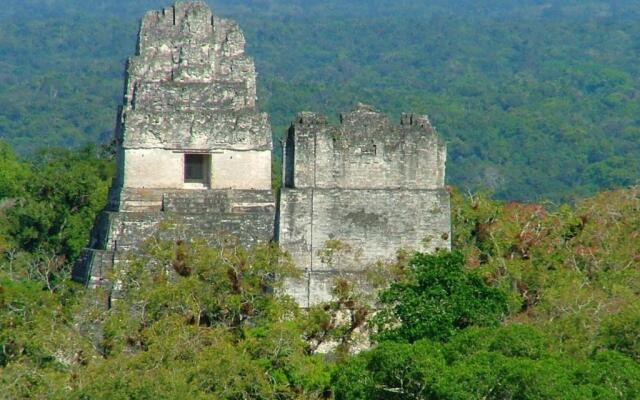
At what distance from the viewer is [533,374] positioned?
20.2 metres

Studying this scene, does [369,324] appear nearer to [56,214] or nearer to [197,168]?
[197,168]

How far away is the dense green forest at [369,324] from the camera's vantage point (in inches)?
821

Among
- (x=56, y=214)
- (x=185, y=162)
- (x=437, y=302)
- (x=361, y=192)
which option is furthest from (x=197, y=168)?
(x=56, y=214)

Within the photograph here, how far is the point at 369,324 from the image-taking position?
2370 centimetres

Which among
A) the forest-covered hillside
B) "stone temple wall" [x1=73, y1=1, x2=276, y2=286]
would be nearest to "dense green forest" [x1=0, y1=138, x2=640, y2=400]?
"stone temple wall" [x1=73, y1=1, x2=276, y2=286]

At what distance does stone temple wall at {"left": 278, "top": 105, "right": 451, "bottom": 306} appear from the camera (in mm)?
25469

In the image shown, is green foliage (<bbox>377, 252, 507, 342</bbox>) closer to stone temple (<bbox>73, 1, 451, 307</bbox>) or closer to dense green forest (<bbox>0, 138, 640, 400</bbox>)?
dense green forest (<bbox>0, 138, 640, 400</bbox>)

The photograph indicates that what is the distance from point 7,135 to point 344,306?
77221 mm

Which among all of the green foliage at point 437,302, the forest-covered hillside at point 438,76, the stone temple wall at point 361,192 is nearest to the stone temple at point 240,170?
the stone temple wall at point 361,192

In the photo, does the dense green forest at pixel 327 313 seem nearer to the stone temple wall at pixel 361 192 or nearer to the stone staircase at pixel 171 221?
the stone temple wall at pixel 361 192

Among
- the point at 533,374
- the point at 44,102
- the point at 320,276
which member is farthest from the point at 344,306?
the point at 44,102

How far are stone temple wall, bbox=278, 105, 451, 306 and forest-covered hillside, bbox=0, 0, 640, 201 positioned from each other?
45282 mm

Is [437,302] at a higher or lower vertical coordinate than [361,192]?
lower

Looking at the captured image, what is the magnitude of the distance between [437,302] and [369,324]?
84 cm
